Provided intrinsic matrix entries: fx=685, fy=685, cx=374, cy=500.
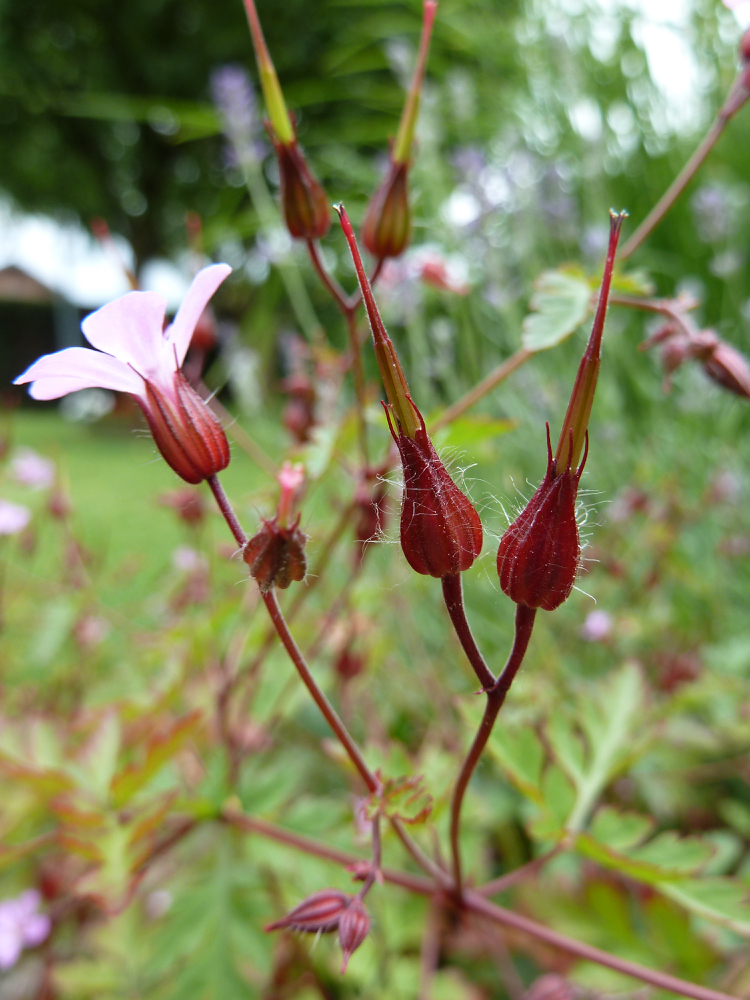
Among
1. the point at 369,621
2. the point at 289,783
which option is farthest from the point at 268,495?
the point at 369,621

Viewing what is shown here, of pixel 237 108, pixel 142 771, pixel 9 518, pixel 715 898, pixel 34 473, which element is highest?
pixel 237 108

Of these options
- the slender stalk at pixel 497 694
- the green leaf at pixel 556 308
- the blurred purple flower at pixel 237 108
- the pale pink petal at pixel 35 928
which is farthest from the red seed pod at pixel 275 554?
the blurred purple flower at pixel 237 108

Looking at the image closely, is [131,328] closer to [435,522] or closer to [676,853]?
[435,522]

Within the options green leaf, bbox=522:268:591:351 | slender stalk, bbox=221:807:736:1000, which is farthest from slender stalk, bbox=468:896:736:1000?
green leaf, bbox=522:268:591:351

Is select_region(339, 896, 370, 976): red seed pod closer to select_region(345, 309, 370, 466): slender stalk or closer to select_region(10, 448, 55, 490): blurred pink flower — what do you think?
select_region(345, 309, 370, 466): slender stalk

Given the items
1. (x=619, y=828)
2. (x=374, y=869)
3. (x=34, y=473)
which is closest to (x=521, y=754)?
(x=619, y=828)

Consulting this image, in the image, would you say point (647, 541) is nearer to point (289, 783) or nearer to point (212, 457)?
point (289, 783)
